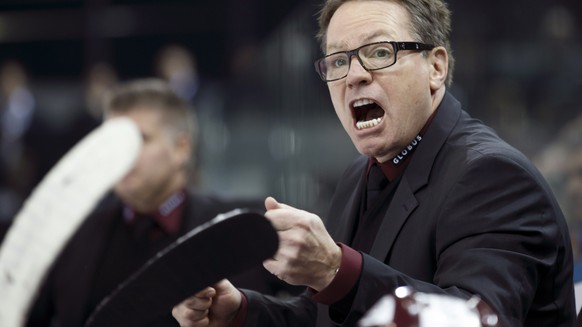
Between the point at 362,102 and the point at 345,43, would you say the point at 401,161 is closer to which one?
the point at 362,102

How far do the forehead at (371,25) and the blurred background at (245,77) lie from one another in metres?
0.69

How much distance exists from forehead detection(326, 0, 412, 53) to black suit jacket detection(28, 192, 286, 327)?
1.15 metres

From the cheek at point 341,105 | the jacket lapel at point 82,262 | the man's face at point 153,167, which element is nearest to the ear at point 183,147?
the man's face at point 153,167

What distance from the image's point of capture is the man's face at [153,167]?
342cm

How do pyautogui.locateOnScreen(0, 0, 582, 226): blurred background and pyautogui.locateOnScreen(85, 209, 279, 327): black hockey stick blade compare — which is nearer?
pyautogui.locateOnScreen(85, 209, 279, 327): black hockey stick blade

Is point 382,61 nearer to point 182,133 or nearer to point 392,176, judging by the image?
point 392,176

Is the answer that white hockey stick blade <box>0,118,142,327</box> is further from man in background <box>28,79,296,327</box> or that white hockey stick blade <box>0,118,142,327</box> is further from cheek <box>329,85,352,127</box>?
man in background <box>28,79,296,327</box>

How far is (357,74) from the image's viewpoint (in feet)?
6.23

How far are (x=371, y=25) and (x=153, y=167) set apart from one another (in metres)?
1.74

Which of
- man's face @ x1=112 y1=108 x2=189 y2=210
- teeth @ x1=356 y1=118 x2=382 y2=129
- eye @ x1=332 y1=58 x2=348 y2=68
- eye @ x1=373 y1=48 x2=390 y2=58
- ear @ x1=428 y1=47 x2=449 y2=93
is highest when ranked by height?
eye @ x1=373 y1=48 x2=390 y2=58

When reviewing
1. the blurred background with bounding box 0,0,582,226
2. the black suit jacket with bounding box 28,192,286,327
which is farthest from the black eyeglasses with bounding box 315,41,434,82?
the black suit jacket with bounding box 28,192,286,327

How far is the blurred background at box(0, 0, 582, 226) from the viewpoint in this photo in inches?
186

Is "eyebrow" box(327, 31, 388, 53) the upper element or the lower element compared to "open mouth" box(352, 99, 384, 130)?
upper

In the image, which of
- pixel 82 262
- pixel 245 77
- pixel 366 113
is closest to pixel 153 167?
pixel 82 262
